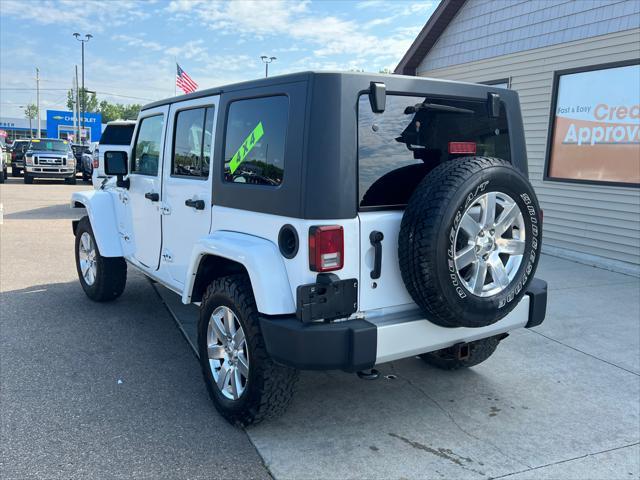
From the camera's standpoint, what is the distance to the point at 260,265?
2.84 meters

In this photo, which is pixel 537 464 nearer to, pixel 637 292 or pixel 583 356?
pixel 583 356

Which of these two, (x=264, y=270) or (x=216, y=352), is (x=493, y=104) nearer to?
(x=264, y=270)

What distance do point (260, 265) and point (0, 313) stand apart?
369 cm

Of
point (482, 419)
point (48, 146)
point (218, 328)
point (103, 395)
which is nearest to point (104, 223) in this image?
point (103, 395)

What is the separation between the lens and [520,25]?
9.25 meters

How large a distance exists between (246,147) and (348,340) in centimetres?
133

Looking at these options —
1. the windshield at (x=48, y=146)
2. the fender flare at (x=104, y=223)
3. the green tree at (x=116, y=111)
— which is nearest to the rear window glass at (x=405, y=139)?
the fender flare at (x=104, y=223)

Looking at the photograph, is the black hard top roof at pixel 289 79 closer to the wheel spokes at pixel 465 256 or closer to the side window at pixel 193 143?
the side window at pixel 193 143

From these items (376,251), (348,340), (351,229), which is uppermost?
(351,229)

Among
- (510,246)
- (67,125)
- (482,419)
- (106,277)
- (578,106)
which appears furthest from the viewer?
(67,125)

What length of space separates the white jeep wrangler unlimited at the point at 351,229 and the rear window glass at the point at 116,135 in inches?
424

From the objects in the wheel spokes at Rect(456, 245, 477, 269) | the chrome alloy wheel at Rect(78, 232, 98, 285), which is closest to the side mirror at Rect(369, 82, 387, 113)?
the wheel spokes at Rect(456, 245, 477, 269)

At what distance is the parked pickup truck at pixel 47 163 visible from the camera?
2064cm

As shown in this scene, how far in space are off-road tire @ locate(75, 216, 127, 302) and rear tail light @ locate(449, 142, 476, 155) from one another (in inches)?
142
